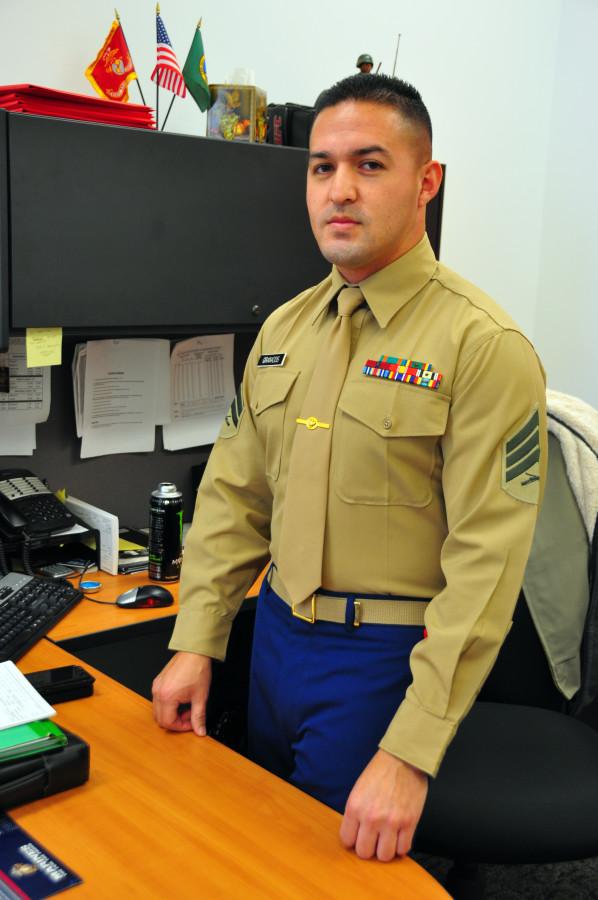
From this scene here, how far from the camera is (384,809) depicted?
1.08 m

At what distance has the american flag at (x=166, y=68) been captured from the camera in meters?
1.93

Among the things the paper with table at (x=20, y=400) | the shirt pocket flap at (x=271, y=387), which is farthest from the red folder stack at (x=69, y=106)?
the shirt pocket flap at (x=271, y=387)

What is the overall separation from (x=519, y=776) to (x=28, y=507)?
3.56 feet

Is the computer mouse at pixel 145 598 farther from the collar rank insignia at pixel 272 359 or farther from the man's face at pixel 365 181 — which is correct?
the man's face at pixel 365 181

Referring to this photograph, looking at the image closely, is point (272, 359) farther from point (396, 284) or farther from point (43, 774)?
point (43, 774)

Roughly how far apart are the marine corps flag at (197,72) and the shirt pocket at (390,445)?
98 centimetres

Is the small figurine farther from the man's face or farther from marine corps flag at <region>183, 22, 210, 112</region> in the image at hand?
the man's face

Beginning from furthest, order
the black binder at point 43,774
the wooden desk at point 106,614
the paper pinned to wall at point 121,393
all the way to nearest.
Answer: the paper pinned to wall at point 121,393 < the wooden desk at point 106,614 < the black binder at point 43,774

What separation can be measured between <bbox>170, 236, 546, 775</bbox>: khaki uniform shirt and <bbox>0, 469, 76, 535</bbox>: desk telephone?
0.55 metres

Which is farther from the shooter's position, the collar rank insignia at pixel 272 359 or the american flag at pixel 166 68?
the american flag at pixel 166 68

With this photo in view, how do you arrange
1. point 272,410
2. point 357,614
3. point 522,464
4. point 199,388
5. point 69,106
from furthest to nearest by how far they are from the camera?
1. point 199,388
2. point 69,106
3. point 272,410
4. point 357,614
5. point 522,464

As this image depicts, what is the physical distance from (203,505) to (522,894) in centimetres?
128

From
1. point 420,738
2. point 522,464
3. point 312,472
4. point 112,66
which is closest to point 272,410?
point 312,472

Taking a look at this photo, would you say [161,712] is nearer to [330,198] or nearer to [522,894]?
[330,198]
